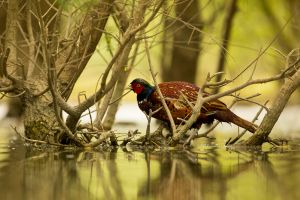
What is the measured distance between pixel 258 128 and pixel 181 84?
37.9 inches

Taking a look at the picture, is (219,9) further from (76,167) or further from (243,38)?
(76,167)

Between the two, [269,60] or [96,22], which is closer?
[96,22]

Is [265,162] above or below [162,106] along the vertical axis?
below

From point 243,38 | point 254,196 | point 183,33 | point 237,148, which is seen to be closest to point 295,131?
point 183,33

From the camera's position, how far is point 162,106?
939 cm

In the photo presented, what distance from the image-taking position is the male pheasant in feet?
30.8

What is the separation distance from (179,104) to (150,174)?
259cm

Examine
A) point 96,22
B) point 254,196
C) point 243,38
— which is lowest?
point 254,196

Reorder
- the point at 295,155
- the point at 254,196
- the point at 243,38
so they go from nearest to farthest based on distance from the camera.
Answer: the point at 254,196 < the point at 295,155 < the point at 243,38

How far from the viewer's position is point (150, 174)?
690 cm

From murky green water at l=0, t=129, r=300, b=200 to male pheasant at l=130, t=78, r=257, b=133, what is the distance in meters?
0.37

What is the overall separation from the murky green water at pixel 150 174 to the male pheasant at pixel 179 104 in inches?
14.5

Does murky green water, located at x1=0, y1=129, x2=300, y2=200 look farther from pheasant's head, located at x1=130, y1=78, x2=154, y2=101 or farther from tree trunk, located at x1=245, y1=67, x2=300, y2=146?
pheasant's head, located at x1=130, y1=78, x2=154, y2=101

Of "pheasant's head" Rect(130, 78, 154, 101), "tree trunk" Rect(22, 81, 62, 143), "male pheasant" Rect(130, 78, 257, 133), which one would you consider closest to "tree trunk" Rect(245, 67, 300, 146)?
"male pheasant" Rect(130, 78, 257, 133)
